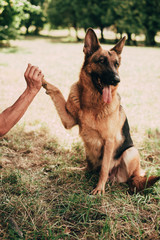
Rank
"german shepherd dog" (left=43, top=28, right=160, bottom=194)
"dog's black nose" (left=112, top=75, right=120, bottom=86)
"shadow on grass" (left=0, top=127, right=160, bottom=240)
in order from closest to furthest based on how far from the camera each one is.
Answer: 1. "shadow on grass" (left=0, top=127, right=160, bottom=240)
2. "dog's black nose" (left=112, top=75, right=120, bottom=86)
3. "german shepherd dog" (left=43, top=28, right=160, bottom=194)

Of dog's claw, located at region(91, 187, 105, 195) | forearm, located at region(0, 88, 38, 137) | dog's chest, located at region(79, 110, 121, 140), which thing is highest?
forearm, located at region(0, 88, 38, 137)

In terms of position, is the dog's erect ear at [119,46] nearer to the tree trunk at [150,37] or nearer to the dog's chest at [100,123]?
the dog's chest at [100,123]

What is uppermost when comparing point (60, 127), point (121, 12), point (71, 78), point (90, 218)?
point (121, 12)

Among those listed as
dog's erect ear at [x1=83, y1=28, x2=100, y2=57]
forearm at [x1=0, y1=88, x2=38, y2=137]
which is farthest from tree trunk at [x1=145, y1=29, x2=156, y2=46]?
forearm at [x1=0, y1=88, x2=38, y2=137]

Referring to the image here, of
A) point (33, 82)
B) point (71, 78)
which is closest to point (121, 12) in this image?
point (71, 78)

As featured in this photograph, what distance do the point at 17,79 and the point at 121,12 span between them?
69.3 feet

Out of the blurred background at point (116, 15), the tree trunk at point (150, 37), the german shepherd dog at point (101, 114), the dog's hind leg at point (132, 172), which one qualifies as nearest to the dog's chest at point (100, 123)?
the german shepherd dog at point (101, 114)

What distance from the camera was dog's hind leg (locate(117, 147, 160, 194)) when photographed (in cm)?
253

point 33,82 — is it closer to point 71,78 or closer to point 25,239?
point 25,239

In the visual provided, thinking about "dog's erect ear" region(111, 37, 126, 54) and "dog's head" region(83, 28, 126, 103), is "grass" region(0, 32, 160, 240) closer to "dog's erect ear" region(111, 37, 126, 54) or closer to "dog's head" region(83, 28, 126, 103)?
"dog's head" region(83, 28, 126, 103)

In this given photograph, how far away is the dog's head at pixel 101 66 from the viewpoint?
8.14 feet

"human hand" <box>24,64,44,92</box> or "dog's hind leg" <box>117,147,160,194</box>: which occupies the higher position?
"human hand" <box>24,64,44,92</box>

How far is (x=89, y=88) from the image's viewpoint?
2.63m

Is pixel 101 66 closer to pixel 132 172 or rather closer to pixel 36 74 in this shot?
pixel 36 74
